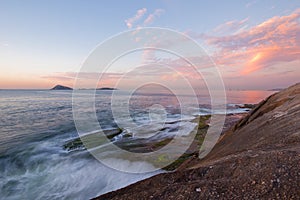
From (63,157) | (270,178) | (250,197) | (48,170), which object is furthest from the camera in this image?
(63,157)

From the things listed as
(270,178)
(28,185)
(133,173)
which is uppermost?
(270,178)

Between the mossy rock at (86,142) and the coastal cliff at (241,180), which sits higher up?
the coastal cliff at (241,180)

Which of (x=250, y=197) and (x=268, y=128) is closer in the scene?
(x=250, y=197)

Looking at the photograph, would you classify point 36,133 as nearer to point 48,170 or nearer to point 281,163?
point 48,170

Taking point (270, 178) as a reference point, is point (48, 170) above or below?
below

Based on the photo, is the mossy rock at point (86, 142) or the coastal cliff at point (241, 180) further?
→ the mossy rock at point (86, 142)

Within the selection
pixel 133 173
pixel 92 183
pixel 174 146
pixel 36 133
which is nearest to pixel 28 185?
pixel 92 183

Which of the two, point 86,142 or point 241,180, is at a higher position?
point 241,180

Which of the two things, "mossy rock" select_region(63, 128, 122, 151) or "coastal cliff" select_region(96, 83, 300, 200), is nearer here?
"coastal cliff" select_region(96, 83, 300, 200)

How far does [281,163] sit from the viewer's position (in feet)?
10.8

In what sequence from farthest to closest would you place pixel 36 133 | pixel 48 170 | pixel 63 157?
1. pixel 36 133
2. pixel 63 157
3. pixel 48 170

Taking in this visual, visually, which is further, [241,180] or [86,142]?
[86,142]

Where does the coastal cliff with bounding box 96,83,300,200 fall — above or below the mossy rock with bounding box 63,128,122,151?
above

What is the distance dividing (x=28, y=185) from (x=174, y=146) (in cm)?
730
